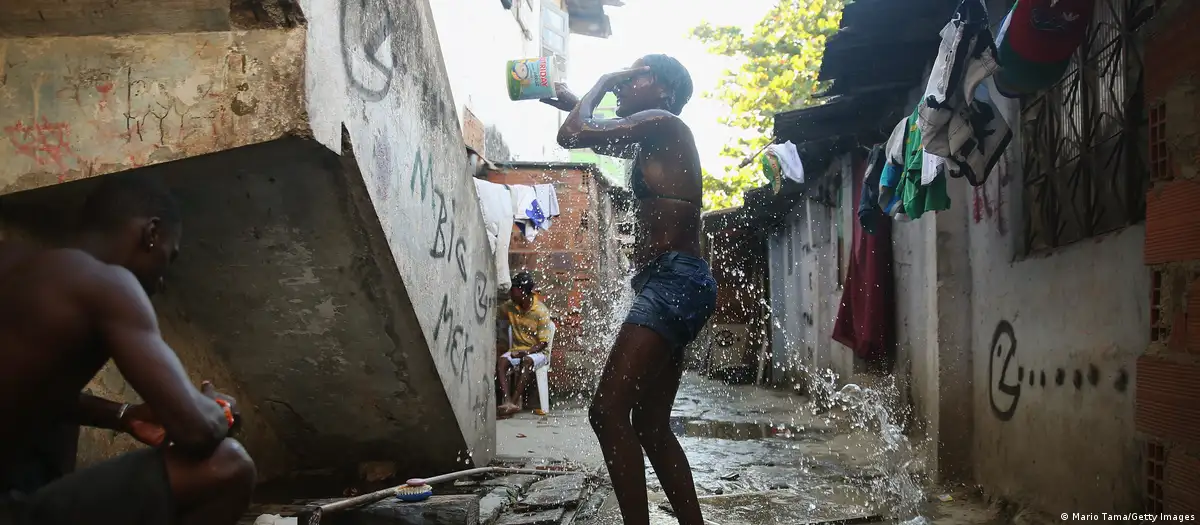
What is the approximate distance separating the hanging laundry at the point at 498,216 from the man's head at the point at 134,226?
651 cm

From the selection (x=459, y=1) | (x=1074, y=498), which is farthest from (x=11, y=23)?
(x=459, y=1)

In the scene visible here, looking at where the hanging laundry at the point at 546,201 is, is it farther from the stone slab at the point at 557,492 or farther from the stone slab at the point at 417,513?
the stone slab at the point at 417,513

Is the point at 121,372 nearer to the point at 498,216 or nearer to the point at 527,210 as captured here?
the point at 498,216

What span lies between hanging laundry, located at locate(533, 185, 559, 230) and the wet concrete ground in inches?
89.6

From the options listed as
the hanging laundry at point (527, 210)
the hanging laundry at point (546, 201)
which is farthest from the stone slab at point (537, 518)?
the hanging laundry at point (546, 201)

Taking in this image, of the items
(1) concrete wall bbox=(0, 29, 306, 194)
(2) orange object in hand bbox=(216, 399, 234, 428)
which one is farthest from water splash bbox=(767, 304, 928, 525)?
(1) concrete wall bbox=(0, 29, 306, 194)

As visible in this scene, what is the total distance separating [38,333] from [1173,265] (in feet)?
9.74

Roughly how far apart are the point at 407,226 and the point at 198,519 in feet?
5.96

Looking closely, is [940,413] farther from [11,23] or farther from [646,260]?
[11,23]

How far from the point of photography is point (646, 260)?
3.38 m

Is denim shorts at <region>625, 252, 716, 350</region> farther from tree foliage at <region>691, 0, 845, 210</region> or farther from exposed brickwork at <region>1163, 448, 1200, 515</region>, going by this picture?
tree foliage at <region>691, 0, 845, 210</region>

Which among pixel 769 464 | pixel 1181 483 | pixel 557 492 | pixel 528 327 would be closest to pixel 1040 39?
pixel 1181 483

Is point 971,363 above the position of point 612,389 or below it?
below

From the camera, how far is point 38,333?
1.71m
